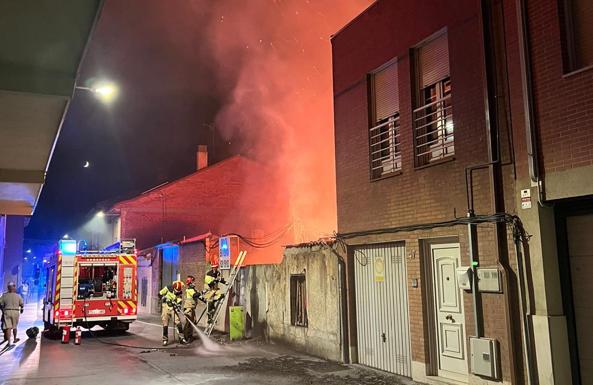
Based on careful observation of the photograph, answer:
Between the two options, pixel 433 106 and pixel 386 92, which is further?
pixel 386 92

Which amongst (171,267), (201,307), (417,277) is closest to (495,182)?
(417,277)

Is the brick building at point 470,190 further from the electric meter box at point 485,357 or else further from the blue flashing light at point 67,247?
the blue flashing light at point 67,247

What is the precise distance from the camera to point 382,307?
29.8 feet

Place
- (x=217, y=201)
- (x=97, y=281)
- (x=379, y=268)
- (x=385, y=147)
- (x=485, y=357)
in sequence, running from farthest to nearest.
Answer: (x=217, y=201) → (x=97, y=281) → (x=385, y=147) → (x=379, y=268) → (x=485, y=357)

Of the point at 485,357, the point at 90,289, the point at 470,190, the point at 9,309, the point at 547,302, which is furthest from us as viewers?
the point at 90,289

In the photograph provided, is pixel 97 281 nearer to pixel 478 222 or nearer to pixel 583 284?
pixel 478 222

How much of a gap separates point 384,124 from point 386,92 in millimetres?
581

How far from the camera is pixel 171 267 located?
2222cm

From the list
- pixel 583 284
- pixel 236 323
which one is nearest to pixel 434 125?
pixel 583 284

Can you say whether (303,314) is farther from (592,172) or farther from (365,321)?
(592,172)

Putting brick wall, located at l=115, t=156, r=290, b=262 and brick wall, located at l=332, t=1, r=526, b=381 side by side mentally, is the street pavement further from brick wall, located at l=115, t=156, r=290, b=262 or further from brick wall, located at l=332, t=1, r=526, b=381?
brick wall, located at l=115, t=156, r=290, b=262

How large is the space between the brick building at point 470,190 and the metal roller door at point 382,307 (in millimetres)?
29

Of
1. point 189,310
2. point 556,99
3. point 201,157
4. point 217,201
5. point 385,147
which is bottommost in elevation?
point 189,310

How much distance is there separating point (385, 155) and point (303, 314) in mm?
4081
